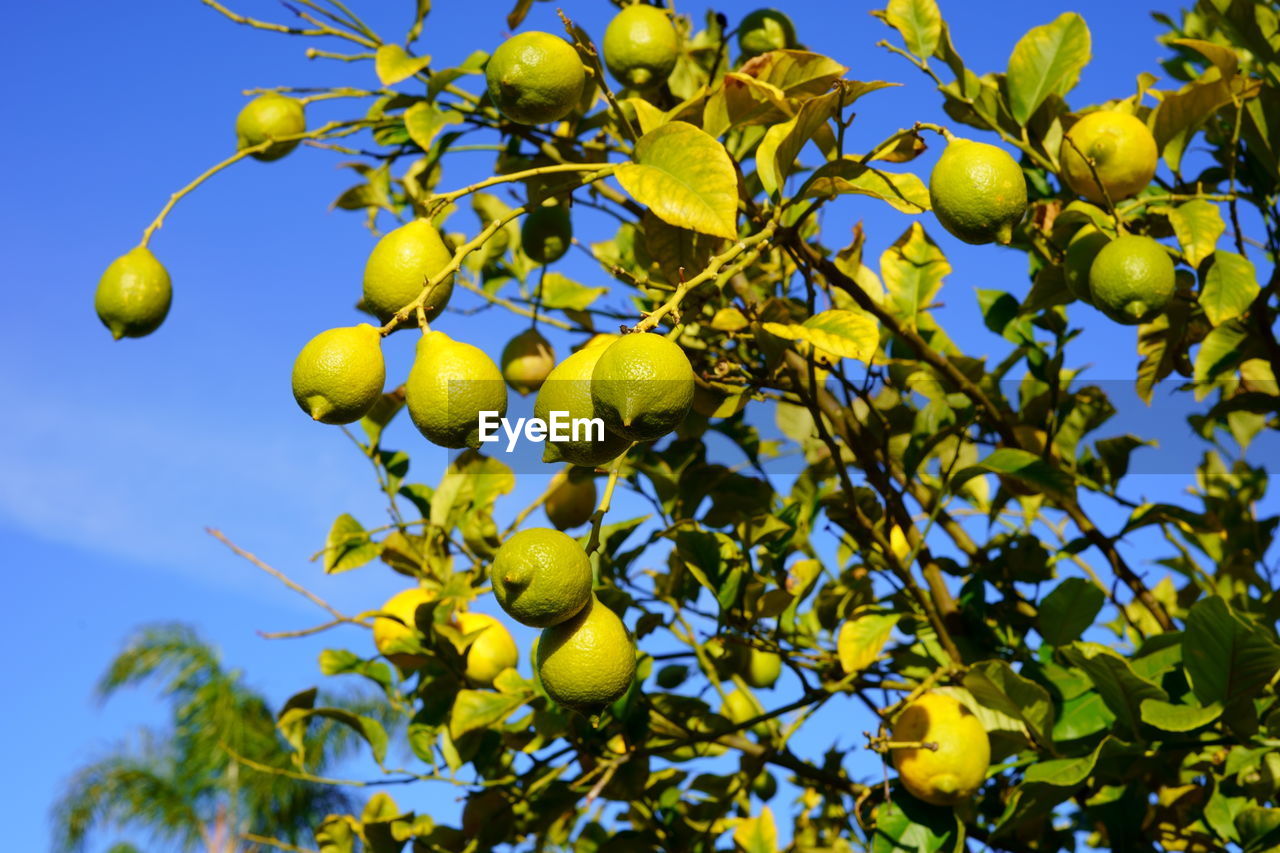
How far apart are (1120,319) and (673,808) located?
1.06 metres

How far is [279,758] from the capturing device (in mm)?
8984

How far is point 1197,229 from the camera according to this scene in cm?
131

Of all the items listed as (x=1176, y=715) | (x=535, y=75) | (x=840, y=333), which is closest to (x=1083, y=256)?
(x=840, y=333)

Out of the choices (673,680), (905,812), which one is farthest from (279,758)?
(905,812)

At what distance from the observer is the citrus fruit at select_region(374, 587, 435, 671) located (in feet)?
5.10

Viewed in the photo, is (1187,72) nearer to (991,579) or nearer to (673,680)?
(991,579)

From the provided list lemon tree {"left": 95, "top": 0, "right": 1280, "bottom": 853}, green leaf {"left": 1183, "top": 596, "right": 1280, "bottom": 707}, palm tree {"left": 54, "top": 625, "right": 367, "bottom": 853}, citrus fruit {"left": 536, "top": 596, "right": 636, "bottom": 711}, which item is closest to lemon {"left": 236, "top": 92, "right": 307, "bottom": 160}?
lemon tree {"left": 95, "top": 0, "right": 1280, "bottom": 853}

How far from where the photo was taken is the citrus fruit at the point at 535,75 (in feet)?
3.56

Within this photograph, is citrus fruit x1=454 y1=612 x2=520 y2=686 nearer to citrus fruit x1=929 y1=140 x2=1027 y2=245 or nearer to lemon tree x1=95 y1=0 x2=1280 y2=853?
lemon tree x1=95 y1=0 x2=1280 y2=853

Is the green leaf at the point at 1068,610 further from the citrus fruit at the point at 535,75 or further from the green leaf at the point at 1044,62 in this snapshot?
the citrus fruit at the point at 535,75

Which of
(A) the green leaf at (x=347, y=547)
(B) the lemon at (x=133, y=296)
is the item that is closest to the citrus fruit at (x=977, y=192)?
(B) the lemon at (x=133, y=296)

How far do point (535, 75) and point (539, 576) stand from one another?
51 cm

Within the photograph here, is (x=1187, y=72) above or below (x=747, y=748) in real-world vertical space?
above

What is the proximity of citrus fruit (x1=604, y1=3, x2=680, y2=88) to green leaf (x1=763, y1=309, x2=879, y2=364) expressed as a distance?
1.53 feet
